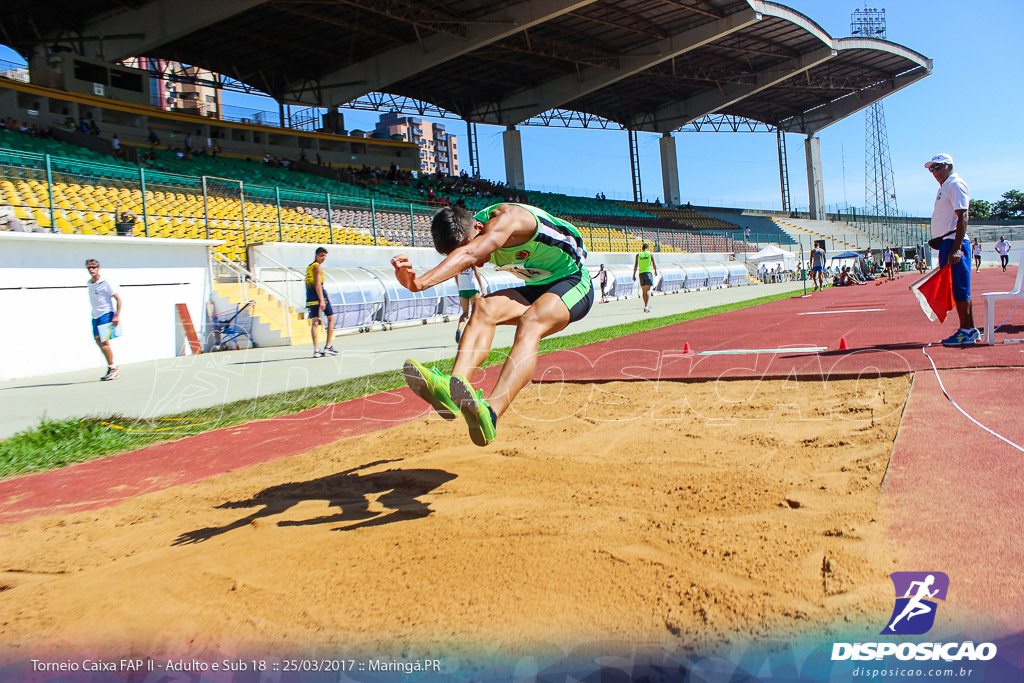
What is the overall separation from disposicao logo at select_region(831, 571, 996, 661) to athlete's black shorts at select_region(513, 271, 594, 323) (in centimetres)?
270

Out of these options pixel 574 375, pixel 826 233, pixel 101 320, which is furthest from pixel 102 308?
pixel 826 233

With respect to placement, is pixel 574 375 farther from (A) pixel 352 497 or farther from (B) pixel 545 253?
(A) pixel 352 497

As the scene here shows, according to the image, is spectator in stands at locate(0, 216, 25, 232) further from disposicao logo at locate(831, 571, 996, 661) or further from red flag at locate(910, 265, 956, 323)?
disposicao logo at locate(831, 571, 996, 661)

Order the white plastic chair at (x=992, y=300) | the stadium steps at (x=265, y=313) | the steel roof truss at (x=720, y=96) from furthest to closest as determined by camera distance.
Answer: the steel roof truss at (x=720, y=96), the stadium steps at (x=265, y=313), the white plastic chair at (x=992, y=300)

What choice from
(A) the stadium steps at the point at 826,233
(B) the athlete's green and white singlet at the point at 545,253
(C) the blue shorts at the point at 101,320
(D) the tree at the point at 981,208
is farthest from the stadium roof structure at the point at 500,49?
(D) the tree at the point at 981,208

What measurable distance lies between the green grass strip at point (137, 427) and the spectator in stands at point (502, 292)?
0.78 metres

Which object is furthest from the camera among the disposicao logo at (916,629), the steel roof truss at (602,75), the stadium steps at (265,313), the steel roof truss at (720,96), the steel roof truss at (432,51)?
the steel roof truss at (720,96)

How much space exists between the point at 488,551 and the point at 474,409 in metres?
0.91

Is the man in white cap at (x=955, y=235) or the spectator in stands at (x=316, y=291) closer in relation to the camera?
the man in white cap at (x=955, y=235)

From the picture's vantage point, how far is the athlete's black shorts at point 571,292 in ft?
15.7

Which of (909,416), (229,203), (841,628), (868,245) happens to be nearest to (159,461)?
(841,628)

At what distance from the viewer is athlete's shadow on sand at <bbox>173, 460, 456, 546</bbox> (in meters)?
3.70

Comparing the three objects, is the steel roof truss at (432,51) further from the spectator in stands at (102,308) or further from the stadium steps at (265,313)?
the spectator in stands at (102,308)

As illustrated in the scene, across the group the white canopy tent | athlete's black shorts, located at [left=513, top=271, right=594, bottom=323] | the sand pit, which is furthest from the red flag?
the white canopy tent
